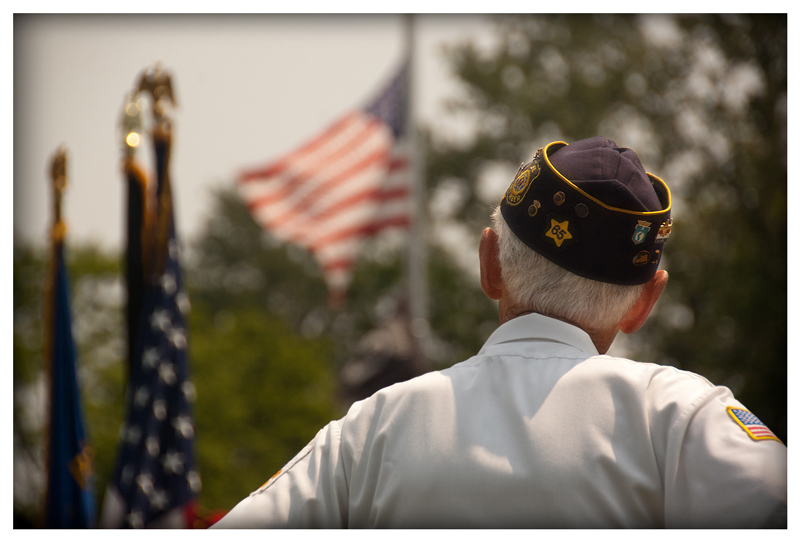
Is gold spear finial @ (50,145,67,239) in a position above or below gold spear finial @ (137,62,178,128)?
below

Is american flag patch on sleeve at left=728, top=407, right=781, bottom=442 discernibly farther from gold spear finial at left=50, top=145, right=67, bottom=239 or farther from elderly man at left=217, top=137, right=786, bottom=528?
gold spear finial at left=50, top=145, right=67, bottom=239

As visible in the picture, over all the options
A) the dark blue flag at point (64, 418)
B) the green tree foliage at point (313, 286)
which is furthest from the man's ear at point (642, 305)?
the green tree foliage at point (313, 286)

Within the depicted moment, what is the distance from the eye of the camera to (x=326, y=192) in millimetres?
7762

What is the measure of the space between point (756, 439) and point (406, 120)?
829 cm

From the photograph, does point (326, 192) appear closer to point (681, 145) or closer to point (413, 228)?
point (413, 228)

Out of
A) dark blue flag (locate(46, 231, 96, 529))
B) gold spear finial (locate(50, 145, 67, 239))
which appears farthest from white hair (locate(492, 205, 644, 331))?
dark blue flag (locate(46, 231, 96, 529))

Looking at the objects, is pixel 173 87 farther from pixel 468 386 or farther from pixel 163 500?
pixel 468 386

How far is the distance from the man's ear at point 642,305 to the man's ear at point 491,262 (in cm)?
26

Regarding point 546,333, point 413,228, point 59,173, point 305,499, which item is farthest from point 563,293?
point 413,228

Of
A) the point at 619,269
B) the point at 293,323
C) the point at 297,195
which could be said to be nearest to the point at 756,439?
the point at 619,269

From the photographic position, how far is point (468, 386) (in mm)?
1289

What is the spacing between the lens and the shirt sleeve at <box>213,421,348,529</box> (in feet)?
4.23

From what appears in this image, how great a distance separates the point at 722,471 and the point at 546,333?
39 centimetres

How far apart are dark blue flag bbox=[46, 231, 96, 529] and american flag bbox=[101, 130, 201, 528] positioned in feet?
1.19
